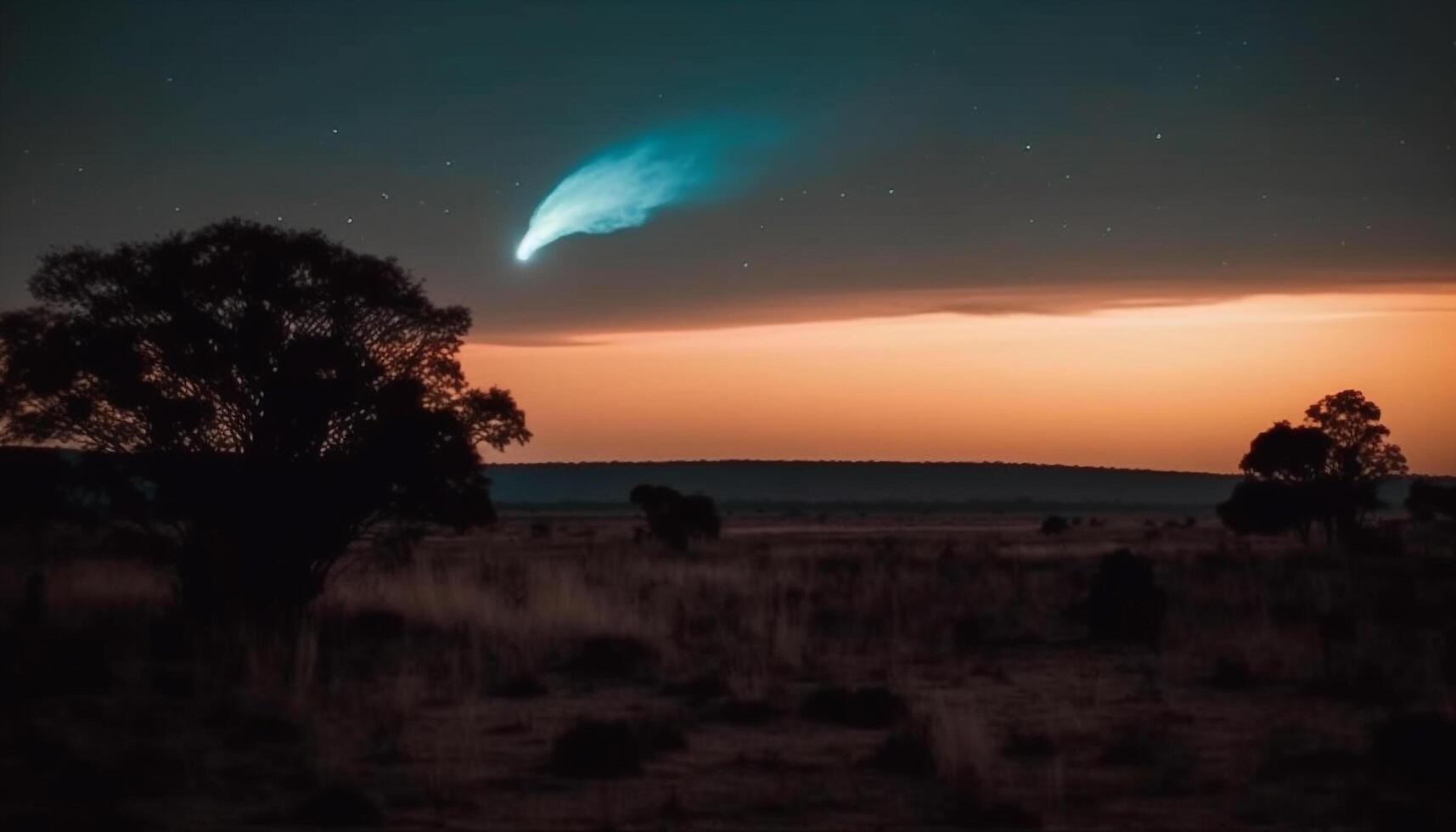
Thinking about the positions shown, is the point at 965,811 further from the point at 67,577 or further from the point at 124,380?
the point at 67,577

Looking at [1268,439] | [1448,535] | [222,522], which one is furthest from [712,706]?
[1448,535]

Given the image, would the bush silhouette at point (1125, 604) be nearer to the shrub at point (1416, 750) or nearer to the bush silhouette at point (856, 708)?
the bush silhouette at point (856, 708)

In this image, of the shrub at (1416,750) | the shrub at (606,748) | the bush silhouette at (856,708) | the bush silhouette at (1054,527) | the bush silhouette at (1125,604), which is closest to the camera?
the shrub at (1416,750)

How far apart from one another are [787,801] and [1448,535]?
61.0 m

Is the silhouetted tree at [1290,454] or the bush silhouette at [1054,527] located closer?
the silhouetted tree at [1290,454]

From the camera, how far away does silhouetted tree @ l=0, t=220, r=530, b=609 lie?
22.5m

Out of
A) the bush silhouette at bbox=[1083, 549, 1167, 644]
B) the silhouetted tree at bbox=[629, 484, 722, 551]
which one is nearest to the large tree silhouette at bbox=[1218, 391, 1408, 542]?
the silhouetted tree at bbox=[629, 484, 722, 551]

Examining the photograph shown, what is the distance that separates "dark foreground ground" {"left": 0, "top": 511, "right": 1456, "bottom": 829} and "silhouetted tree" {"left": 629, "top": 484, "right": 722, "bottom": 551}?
30410 mm

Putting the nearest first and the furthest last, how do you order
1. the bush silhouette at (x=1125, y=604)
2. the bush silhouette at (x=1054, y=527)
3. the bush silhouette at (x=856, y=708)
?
1. the bush silhouette at (x=856, y=708)
2. the bush silhouette at (x=1125, y=604)
3. the bush silhouette at (x=1054, y=527)

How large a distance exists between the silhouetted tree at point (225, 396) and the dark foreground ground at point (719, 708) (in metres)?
1.47

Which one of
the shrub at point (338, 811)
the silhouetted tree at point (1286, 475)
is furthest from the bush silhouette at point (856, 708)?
the silhouetted tree at point (1286, 475)

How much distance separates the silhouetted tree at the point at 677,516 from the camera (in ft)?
207

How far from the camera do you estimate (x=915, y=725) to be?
49.2 ft

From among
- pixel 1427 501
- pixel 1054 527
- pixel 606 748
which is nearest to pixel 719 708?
pixel 606 748
